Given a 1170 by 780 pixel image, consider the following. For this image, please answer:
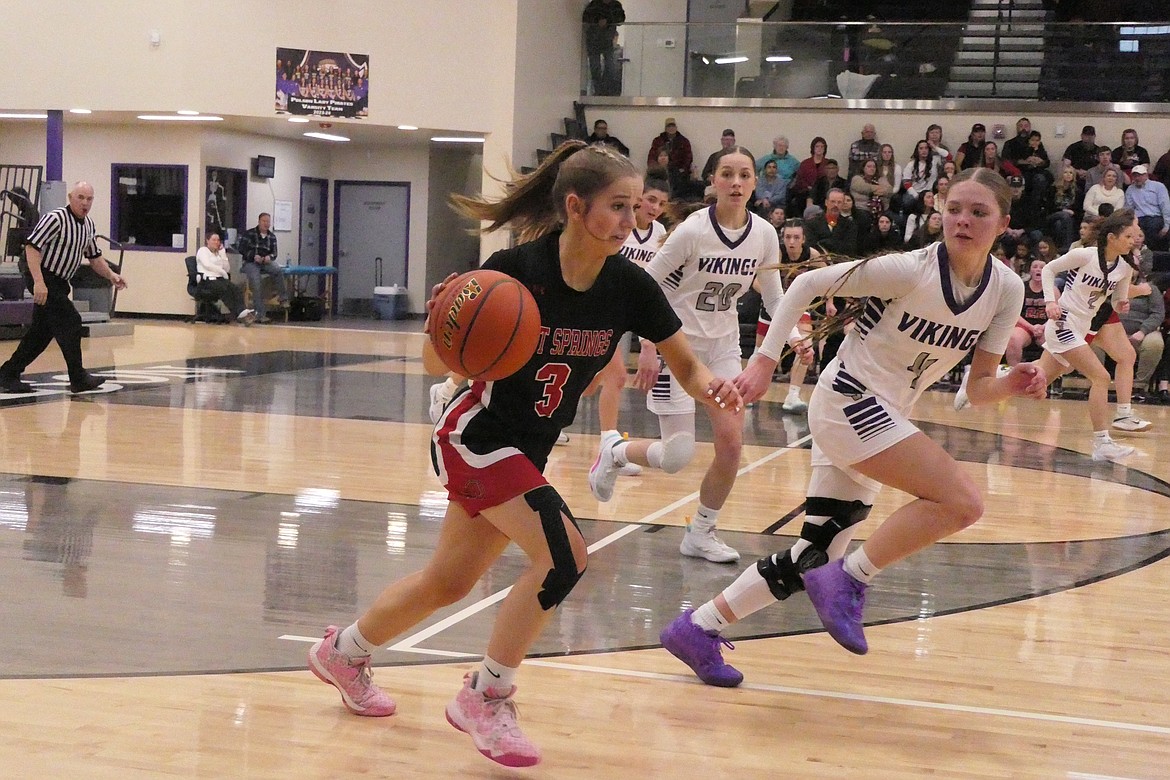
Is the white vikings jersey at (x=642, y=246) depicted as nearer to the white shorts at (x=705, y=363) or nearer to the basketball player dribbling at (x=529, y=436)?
the white shorts at (x=705, y=363)

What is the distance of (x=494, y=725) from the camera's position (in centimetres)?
312

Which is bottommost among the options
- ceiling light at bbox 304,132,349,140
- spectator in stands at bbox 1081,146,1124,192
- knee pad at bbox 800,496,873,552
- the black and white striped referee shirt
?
→ knee pad at bbox 800,496,873,552

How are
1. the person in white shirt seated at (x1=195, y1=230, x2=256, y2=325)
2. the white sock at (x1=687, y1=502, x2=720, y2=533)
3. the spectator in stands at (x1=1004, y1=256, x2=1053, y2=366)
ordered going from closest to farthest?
the white sock at (x1=687, y1=502, x2=720, y2=533) → the spectator in stands at (x1=1004, y1=256, x2=1053, y2=366) → the person in white shirt seated at (x1=195, y1=230, x2=256, y2=325)

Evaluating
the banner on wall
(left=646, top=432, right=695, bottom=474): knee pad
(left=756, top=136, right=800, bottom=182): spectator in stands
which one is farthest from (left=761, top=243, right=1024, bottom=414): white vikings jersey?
the banner on wall

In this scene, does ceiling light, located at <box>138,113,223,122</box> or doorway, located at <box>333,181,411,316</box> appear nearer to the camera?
ceiling light, located at <box>138,113,223,122</box>

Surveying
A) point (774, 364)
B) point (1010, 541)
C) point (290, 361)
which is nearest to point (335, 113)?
point (290, 361)

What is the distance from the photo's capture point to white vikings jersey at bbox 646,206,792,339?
225 inches

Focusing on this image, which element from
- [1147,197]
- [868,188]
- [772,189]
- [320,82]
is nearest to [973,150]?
[868,188]

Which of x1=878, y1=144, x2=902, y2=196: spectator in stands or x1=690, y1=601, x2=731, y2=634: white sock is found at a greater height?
x1=878, y1=144, x2=902, y2=196: spectator in stands

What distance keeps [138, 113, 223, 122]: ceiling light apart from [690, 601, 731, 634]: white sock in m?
17.8

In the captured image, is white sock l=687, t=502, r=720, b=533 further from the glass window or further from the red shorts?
the glass window

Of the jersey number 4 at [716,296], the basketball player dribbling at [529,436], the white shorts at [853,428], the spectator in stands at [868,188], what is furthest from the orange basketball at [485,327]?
the spectator in stands at [868,188]

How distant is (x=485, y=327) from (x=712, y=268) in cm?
Answer: 285

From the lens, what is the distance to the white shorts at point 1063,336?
936cm
